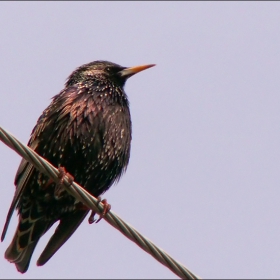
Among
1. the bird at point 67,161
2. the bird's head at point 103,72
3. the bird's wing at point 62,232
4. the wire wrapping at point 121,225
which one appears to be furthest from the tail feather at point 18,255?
the wire wrapping at point 121,225

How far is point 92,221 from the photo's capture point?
19.6 ft

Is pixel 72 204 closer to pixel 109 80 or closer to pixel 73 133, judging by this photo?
pixel 73 133

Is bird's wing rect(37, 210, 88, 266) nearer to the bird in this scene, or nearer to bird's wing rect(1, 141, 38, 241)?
the bird

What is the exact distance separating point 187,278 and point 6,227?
2.21 m

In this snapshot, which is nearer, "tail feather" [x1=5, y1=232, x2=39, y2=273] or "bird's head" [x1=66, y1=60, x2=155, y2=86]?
"tail feather" [x1=5, y1=232, x2=39, y2=273]

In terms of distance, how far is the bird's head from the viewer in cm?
682

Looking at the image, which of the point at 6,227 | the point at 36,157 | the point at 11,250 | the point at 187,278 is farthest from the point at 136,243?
the point at 11,250

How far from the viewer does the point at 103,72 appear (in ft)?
22.6

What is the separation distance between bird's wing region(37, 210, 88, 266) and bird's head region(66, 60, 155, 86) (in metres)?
1.31

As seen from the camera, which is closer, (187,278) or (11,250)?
(187,278)

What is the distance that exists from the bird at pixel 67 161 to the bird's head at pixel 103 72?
0.38 m

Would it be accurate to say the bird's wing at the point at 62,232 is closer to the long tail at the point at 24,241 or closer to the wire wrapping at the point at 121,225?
the long tail at the point at 24,241

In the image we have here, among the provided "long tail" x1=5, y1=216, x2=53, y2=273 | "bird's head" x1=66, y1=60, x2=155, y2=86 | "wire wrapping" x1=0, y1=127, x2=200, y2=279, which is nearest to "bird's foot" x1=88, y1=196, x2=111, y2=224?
"wire wrapping" x1=0, y1=127, x2=200, y2=279

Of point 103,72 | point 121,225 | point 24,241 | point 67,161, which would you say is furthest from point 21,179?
point 121,225
